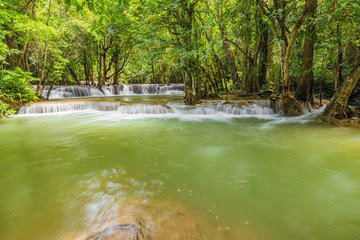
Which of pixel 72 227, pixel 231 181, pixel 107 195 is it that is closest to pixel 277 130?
pixel 231 181

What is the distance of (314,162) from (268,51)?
1106 centimetres

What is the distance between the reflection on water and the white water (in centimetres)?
1406

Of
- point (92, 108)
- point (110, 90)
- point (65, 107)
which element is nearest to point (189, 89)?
point (92, 108)

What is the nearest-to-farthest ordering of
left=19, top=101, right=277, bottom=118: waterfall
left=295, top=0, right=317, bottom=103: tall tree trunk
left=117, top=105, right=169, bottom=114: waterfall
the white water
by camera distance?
left=295, top=0, right=317, bottom=103: tall tree trunk, left=19, top=101, right=277, bottom=118: waterfall, left=117, top=105, right=169, bottom=114: waterfall, the white water

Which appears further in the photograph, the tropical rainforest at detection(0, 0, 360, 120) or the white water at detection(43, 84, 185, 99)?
the white water at detection(43, 84, 185, 99)

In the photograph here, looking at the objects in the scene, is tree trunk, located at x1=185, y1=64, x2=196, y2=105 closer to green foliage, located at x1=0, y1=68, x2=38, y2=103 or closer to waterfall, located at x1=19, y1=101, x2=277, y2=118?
waterfall, located at x1=19, y1=101, x2=277, y2=118

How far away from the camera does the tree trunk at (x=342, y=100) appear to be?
5.77m

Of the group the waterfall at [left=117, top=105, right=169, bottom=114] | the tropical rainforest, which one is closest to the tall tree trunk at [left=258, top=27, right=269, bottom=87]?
the tropical rainforest

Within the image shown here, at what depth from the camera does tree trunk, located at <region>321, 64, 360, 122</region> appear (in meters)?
5.77

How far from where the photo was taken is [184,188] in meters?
2.45

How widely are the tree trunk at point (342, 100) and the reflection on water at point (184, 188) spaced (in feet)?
6.01

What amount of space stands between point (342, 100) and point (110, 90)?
20377 mm

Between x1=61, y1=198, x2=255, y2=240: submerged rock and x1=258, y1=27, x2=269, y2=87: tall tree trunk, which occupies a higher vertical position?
x1=258, y1=27, x2=269, y2=87: tall tree trunk

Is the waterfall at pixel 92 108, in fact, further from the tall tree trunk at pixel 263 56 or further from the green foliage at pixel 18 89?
the tall tree trunk at pixel 263 56
